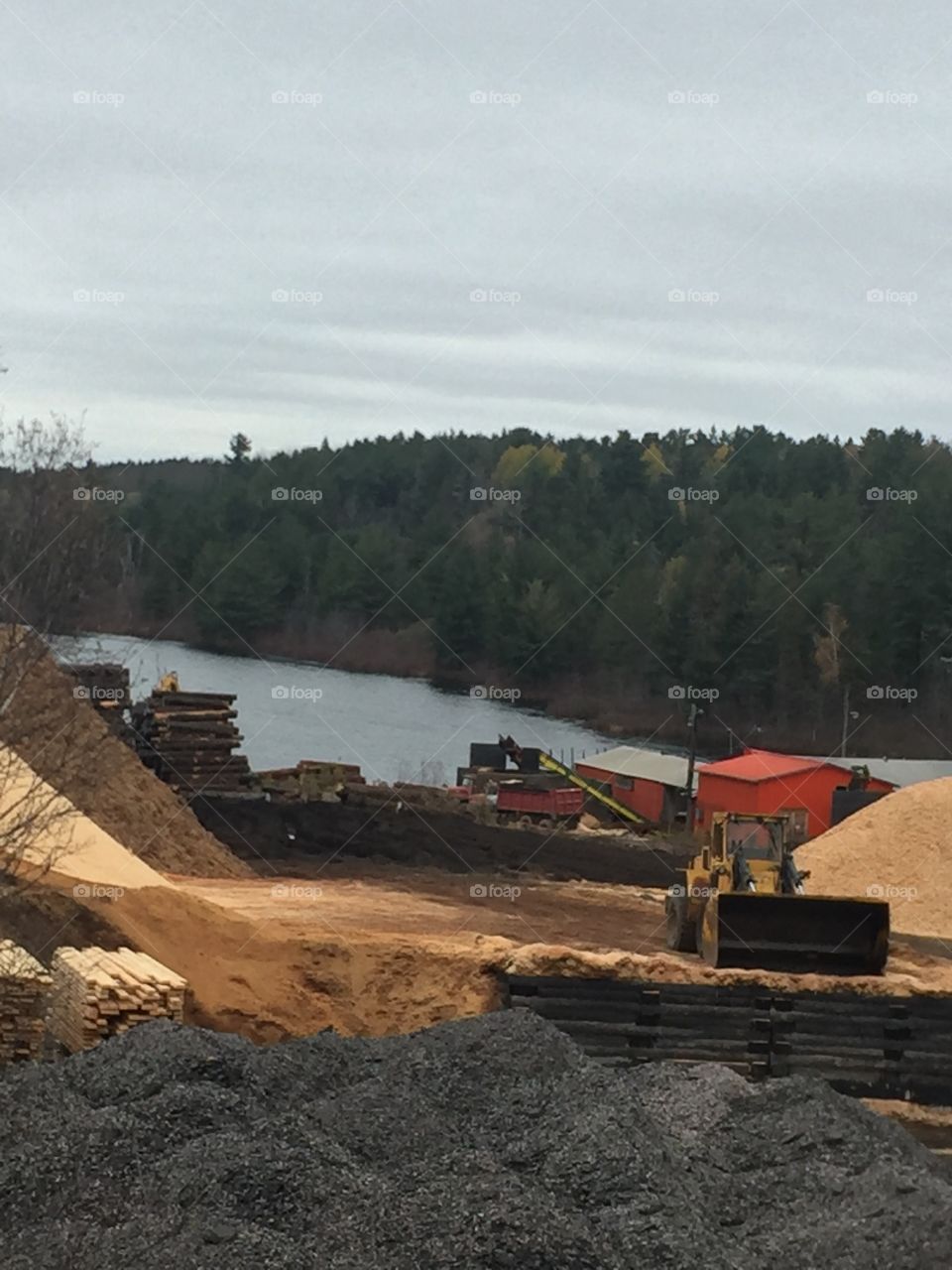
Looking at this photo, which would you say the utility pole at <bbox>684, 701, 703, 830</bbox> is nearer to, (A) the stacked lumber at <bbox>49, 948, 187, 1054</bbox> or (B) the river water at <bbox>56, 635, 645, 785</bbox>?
(B) the river water at <bbox>56, 635, 645, 785</bbox>

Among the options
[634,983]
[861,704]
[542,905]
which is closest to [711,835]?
[634,983]

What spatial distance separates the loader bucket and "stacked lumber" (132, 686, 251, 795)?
60.0ft

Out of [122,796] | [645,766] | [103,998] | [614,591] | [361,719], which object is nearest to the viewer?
[103,998]

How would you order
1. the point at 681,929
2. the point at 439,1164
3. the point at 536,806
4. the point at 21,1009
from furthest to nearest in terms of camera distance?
the point at 536,806 → the point at 681,929 → the point at 21,1009 → the point at 439,1164

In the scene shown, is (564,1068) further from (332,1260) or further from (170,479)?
(170,479)

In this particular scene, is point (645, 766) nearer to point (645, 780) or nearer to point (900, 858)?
point (645, 780)

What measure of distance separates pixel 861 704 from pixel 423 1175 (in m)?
67.6

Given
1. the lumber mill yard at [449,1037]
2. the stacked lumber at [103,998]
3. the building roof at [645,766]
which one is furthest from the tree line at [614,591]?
the stacked lumber at [103,998]

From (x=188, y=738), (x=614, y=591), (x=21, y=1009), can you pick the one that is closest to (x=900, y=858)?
(x=188, y=738)

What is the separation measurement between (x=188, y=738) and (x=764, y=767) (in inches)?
637

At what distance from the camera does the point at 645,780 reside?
4794 cm

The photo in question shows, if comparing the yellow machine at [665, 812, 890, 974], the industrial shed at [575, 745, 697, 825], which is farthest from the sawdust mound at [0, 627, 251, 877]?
the industrial shed at [575, 745, 697, 825]

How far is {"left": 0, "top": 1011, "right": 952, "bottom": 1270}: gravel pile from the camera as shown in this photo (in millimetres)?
10031

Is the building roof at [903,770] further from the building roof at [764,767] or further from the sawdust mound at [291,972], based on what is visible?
the sawdust mound at [291,972]
